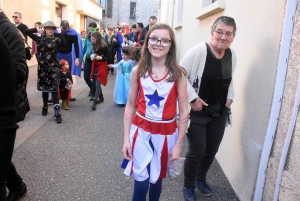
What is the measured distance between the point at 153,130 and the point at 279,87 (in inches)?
44.1

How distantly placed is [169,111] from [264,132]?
3.29ft

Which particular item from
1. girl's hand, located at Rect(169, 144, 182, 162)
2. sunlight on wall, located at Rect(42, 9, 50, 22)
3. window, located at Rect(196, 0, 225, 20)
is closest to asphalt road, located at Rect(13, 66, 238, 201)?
girl's hand, located at Rect(169, 144, 182, 162)

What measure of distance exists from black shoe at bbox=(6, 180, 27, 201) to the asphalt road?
0.08m

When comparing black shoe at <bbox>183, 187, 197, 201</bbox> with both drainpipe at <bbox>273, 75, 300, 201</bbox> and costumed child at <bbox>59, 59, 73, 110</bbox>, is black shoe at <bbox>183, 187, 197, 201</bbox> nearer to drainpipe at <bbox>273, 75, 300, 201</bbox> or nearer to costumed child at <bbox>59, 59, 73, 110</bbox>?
drainpipe at <bbox>273, 75, 300, 201</bbox>

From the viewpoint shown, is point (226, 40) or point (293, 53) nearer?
point (293, 53)

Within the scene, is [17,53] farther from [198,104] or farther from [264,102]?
[264,102]

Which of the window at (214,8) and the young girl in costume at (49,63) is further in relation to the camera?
the young girl in costume at (49,63)

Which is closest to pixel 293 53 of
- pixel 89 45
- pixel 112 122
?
pixel 112 122

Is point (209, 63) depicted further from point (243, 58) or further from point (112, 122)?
point (112, 122)

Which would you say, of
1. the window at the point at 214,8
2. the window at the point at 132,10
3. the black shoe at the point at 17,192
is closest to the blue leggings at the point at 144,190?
the black shoe at the point at 17,192

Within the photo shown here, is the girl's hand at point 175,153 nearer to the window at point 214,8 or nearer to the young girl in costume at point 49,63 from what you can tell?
the window at point 214,8

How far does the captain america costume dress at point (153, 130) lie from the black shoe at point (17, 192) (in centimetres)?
122

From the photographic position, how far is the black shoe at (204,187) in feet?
10.0

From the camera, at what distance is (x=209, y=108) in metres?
2.73
